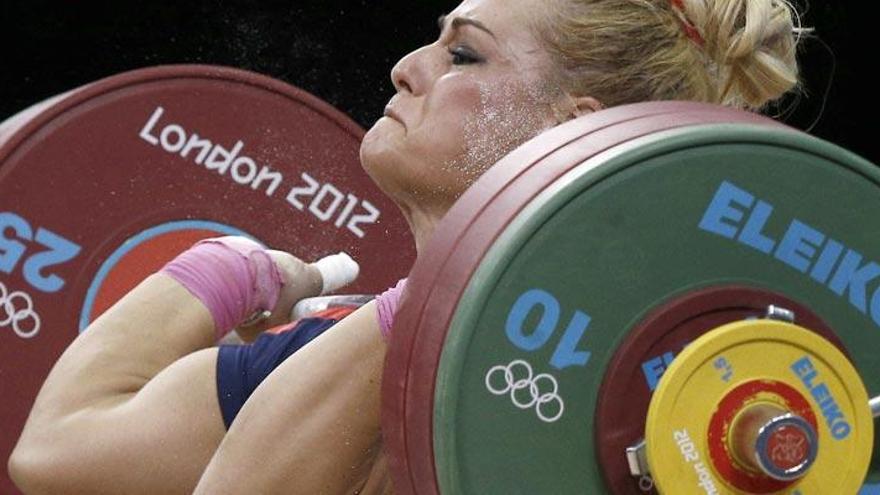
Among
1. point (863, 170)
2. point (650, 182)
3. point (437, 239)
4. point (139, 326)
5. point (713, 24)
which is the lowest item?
point (139, 326)

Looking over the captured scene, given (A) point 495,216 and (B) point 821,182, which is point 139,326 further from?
(B) point 821,182

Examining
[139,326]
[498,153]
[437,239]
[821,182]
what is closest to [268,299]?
[139,326]

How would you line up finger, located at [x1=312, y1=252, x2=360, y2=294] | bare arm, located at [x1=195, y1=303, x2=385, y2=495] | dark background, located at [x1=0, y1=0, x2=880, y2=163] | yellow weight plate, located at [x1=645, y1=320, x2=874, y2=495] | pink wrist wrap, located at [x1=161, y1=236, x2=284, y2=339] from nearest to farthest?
yellow weight plate, located at [x1=645, y1=320, x2=874, y2=495] → bare arm, located at [x1=195, y1=303, x2=385, y2=495] → pink wrist wrap, located at [x1=161, y1=236, x2=284, y2=339] → finger, located at [x1=312, y1=252, x2=360, y2=294] → dark background, located at [x1=0, y1=0, x2=880, y2=163]

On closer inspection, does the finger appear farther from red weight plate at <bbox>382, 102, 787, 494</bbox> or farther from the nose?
red weight plate at <bbox>382, 102, 787, 494</bbox>

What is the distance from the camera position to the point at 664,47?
78.7 inches

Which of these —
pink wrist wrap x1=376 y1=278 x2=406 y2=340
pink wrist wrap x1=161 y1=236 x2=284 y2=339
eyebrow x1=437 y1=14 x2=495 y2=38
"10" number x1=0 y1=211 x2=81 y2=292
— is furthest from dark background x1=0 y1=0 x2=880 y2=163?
pink wrist wrap x1=376 y1=278 x2=406 y2=340

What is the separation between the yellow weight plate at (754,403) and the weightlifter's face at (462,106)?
0.42m

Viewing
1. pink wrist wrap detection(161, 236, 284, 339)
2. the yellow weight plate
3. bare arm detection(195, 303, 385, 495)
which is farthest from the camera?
pink wrist wrap detection(161, 236, 284, 339)

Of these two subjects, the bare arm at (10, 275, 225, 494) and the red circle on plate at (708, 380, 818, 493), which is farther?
the bare arm at (10, 275, 225, 494)

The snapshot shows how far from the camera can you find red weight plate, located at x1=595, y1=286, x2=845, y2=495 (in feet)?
5.19

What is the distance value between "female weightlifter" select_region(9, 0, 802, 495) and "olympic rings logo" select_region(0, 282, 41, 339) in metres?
0.72

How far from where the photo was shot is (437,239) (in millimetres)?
1631

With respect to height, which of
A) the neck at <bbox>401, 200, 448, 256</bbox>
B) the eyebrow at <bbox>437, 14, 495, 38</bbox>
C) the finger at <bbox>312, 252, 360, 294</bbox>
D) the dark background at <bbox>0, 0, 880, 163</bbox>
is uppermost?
the dark background at <bbox>0, 0, 880, 163</bbox>

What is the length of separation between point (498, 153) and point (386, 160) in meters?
0.12
